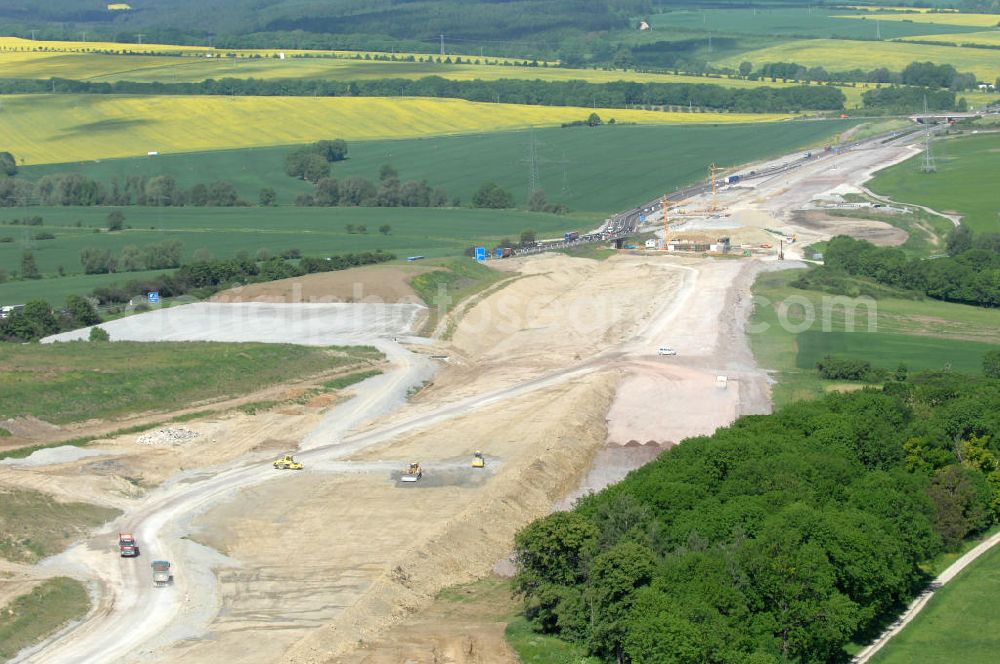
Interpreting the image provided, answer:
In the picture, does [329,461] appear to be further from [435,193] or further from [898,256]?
[435,193]

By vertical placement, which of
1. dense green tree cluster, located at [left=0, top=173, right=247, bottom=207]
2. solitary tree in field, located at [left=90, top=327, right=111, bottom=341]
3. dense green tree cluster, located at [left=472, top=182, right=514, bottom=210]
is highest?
dense green tree cluster, located at [left=0, top=173, right=247, bottom=207]

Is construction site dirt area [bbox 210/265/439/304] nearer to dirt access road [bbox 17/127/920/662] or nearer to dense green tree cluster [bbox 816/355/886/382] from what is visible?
dirt access road [bbox 17/127/920/662]

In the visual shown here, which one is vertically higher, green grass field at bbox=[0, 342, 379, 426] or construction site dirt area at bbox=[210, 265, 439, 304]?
construction site dirt area at bbox=[210, 265, 439, 304]

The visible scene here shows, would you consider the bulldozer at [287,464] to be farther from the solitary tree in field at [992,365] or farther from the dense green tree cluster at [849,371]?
the solitary tree in field at [992,365]

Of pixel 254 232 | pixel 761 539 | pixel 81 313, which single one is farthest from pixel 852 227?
pixel 761 539

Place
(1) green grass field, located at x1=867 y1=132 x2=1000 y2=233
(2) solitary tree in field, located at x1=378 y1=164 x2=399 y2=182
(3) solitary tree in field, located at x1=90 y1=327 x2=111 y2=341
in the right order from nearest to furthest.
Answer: (3) solitary tree in field, located at x1=90 y1=327 x2=111 y2=341, (1) green grass field, located at x1=867 y1=132 x2=1000 y2=233, (2) solitary tree in field, located at x1=378 y1=164 x2=399 y2=182

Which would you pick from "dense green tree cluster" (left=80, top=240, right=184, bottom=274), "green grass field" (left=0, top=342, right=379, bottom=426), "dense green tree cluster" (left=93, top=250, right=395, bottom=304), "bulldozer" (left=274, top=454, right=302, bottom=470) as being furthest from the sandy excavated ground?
"dense green tree cluster" (left=80, top=240, right=184, bottom=274)

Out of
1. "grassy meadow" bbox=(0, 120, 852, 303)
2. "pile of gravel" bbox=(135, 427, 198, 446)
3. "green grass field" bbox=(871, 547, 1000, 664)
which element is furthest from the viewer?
"grassy meadow" bbox=(0, 120, 852, 303)

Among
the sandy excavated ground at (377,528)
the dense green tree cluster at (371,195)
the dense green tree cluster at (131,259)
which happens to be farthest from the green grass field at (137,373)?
the dense green tree cluster at (371,195)
